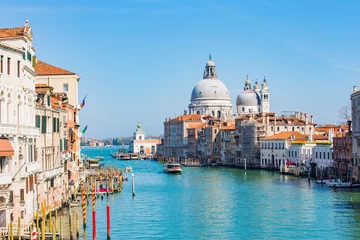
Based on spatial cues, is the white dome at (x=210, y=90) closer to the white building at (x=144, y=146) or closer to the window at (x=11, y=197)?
the white building at (x=144, y=146)

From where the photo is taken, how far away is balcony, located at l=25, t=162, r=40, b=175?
53.3 feet

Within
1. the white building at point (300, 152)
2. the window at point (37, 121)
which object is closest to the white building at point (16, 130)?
the window at point (37, 121)

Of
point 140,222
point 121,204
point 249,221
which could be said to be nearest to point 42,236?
point 140,222

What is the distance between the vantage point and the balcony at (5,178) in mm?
14782

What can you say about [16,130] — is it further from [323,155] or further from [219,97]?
[219,97]

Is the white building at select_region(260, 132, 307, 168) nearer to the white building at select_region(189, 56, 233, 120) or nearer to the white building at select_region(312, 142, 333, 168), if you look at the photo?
the white building at select_region(312, 142, 333, 168)

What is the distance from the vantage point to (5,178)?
14.9m

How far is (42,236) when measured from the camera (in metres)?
14.0

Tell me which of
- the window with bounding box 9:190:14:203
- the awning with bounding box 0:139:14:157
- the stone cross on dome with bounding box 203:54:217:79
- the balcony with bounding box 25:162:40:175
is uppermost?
the stone cross on dome with bounding box 203:54:217:79

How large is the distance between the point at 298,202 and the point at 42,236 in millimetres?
13720

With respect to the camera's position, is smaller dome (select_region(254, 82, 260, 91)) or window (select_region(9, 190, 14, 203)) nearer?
window (select_region(9, 190, 14, 203))

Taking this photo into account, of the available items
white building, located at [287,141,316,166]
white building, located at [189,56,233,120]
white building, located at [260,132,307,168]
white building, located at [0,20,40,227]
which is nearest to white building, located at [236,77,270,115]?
white building, located at [189,56,233,120]

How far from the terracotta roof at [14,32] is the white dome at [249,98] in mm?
70247

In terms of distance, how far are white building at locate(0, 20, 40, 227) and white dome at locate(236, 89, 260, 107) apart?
69.7 meters
